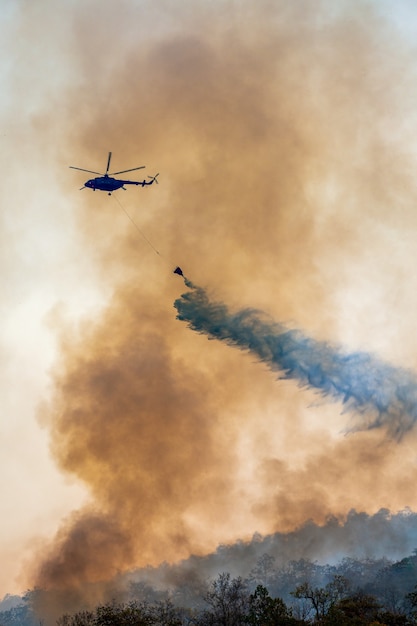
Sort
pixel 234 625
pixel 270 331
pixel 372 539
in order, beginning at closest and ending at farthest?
pixel 234 625, pixel 270 331, pixel 372 539

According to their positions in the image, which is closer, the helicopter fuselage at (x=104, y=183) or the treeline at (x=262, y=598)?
the treeline at (x=262, y=598)

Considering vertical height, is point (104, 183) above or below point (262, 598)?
above

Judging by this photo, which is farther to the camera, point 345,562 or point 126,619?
point 345,562

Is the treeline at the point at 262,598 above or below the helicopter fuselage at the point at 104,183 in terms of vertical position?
below

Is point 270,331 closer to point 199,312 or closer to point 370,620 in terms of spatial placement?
point 199,312


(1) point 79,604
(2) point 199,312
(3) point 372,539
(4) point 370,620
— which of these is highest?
(2) point 199,312

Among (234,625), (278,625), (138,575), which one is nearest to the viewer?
(278,625)

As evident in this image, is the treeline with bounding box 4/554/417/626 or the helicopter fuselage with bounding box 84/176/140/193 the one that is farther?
the helicopter fuselage with bounding box 84/176/140/193

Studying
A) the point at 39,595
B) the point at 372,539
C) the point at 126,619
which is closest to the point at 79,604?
the point at 39,595
